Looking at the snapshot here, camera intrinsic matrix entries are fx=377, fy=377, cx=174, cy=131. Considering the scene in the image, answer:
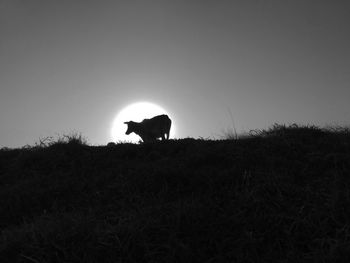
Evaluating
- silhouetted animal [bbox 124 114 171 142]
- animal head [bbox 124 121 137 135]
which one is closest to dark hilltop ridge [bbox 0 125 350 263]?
silhouetted animal [bbox 124 114 171 142]

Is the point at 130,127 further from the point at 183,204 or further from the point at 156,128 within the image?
the point at 183,204

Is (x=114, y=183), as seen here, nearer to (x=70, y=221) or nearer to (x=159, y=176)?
→ (x=159, y=176)

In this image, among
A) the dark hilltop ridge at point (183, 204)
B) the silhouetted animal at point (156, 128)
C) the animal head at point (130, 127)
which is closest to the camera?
the dark hilltop ridge at point (183, 204)

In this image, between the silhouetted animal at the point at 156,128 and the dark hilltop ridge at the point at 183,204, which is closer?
the dark hilltop ridge at the point at 183,204

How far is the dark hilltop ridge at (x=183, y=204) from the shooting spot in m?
3.54

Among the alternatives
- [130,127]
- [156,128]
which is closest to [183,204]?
[156,128]

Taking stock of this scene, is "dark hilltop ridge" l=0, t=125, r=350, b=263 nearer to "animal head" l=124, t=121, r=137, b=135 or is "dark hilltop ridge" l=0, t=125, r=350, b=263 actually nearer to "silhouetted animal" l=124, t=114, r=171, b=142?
"silhouetted animal" l=124, t=114, r=171, b=142

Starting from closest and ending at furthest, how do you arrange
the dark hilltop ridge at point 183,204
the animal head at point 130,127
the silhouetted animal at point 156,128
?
the dark hilltop ridge at point 183,204, the silhouetted animal at point 156,128, the animal head at point 130,127

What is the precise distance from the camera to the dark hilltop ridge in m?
3.54

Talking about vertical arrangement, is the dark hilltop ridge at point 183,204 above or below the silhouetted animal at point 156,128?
below

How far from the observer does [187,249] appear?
3490mm

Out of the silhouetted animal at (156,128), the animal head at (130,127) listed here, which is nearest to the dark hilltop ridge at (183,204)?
the silhouetted animal at (156,128)

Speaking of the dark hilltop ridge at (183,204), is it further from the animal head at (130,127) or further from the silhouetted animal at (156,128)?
the animal head at (130,127)

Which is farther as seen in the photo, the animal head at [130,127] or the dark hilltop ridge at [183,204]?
the animal head at [130,127]
